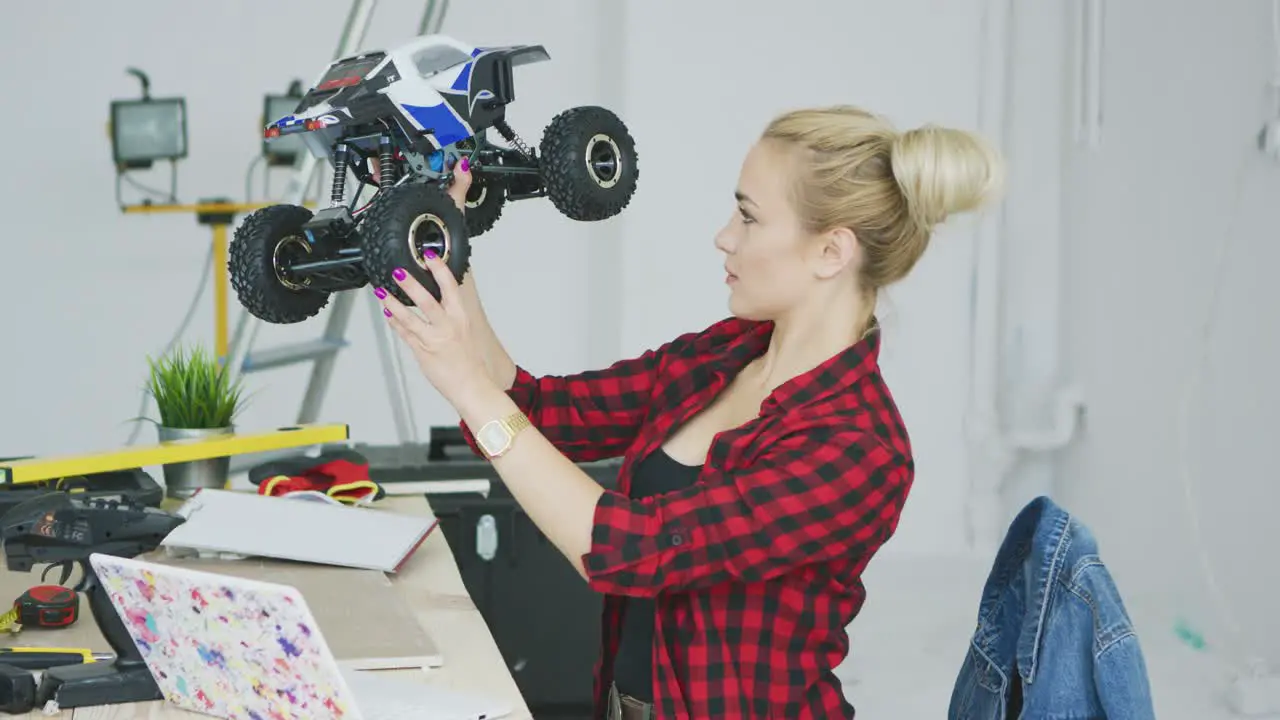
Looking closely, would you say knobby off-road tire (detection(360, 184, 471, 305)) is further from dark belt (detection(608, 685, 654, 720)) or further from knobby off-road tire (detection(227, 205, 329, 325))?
dark belt (detection(608, 685, 654, 720))

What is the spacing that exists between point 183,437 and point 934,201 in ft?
4.36

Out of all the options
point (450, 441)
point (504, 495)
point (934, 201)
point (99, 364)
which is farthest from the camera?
point (99, 364)

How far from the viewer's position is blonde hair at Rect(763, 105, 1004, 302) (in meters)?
1.45

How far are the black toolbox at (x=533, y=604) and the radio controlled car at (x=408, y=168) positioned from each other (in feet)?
3.68

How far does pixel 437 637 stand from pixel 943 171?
2.40 feet

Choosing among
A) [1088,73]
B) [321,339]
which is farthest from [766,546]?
[1088,73]

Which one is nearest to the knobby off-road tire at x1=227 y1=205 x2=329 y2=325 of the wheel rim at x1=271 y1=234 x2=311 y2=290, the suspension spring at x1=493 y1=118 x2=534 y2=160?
the wheel rim at x1=271 y1=234 x2=311 y2=290

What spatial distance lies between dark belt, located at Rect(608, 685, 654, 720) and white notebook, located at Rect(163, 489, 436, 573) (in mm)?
356

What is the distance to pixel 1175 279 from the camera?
3.65 metres

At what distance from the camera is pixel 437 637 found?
5.11 ft

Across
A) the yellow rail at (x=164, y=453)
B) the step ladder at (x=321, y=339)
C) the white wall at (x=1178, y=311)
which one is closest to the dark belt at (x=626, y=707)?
the yellow rail at (x=164, y=453)

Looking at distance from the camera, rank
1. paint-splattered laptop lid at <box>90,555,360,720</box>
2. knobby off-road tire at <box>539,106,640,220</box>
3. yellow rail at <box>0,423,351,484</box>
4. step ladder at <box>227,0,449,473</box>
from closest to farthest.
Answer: paint-splattered laptop lid at <box>90,555,360,720</box>, knobby off-road tire at <box>539,106,640,220</box>, yellow rail at <box>0,423,351,484</box>, step ladder at <box>227,0,449,473</box>

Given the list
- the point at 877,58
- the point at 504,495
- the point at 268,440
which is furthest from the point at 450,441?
the point at 877,58

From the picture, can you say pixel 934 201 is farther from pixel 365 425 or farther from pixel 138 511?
pixel 365 425
